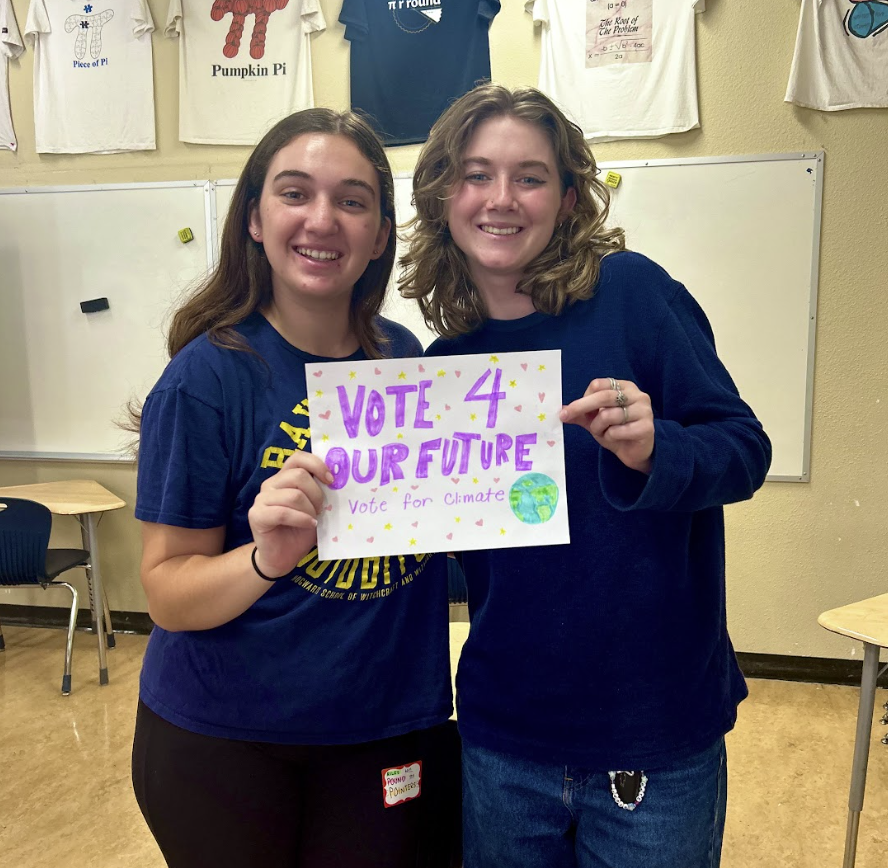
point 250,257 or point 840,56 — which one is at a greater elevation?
point 840,56

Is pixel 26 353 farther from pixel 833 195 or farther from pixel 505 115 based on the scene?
pixel 833 195

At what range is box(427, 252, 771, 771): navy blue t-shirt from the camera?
939 mm

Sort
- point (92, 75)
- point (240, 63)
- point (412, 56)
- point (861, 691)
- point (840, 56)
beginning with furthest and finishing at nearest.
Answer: point (92, 75) < point (240, 63) < point (412, 56) < point (840, 56) < point (861, 691)

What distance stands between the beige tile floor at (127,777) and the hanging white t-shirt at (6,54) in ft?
8.82

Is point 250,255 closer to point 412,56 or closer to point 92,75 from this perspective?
point 412,56

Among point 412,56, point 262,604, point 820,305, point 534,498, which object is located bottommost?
point 262,604

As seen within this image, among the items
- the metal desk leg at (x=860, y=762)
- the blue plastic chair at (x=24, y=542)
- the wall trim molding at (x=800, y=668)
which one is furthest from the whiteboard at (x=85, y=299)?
the metal desk leg at (x=860, y=762)

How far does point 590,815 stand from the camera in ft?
3.17

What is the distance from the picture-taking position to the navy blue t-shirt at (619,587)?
94 cm

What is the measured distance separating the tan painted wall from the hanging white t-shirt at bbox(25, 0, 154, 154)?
0.19 meters

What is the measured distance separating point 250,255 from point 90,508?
2.61 meters

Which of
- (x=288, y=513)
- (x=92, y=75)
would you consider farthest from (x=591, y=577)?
(x=92, y=75)

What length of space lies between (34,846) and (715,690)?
87.4 inches

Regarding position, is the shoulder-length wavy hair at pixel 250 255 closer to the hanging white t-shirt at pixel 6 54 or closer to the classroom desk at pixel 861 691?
the classroom desk at pixel 861 691
